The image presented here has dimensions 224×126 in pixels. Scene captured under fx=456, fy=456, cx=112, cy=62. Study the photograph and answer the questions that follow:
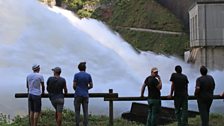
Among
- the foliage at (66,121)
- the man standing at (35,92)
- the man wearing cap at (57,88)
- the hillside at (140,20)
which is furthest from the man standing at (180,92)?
the hillside at (140,20)

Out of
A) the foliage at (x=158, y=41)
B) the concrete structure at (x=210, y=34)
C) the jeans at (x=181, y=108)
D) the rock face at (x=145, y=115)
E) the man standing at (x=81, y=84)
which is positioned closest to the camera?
the jeans at (x=181, y=108)

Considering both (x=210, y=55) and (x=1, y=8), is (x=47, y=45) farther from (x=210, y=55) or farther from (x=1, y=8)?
(x=210, y=55)

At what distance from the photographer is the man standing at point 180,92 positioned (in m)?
11.7

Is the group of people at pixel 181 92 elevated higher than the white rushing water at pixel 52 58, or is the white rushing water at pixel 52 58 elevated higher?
the white rushing water at pixel 52 58

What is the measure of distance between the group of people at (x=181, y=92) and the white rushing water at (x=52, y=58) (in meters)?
6.60

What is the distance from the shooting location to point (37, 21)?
1391 inches

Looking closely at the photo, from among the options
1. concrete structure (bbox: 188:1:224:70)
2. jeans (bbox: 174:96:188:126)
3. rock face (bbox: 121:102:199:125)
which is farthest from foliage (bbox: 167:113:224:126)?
concrete structure (bbox: 188:1:224:70)

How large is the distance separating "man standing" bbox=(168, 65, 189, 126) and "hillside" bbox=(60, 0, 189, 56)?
130 feet

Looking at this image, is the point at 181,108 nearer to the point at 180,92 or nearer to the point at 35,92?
the point at 180,92

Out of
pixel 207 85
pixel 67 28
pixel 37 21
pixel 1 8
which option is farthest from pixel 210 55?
pixel 207 85

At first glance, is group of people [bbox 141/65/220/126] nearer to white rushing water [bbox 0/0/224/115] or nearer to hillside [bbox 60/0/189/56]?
white rushing water [bbox 0/0/224/115]

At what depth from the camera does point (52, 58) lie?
29078mm

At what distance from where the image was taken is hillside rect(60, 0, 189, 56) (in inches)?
2120

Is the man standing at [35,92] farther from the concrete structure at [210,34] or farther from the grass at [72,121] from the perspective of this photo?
the concrete structure at [210,34]
